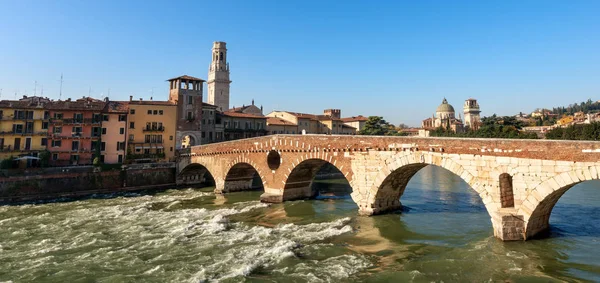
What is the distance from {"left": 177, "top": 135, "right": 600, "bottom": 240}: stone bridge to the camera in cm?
1523

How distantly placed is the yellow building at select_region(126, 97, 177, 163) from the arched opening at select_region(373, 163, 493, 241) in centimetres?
3049

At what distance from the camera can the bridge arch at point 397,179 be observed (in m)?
18.4

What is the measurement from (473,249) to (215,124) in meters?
44.3

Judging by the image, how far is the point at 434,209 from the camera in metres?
25.3

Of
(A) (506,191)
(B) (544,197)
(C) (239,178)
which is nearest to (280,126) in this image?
(C) (239,178)

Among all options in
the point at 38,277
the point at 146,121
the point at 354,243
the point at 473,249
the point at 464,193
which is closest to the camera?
the point at 38,277

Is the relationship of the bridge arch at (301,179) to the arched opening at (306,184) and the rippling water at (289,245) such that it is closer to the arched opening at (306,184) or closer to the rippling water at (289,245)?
the arched opening at (306,184)

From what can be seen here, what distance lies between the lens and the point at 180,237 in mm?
19328

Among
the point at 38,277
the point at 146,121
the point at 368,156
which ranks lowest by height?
the point at 38,277

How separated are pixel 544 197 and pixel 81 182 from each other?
3874 centimetres

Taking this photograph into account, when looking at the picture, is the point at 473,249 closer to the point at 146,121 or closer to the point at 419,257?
the point at 419,257

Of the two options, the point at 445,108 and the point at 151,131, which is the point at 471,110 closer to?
the point at 445,108

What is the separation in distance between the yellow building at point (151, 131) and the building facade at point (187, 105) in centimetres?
88

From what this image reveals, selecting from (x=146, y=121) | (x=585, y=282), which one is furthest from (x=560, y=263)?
(x=146, y=121)
